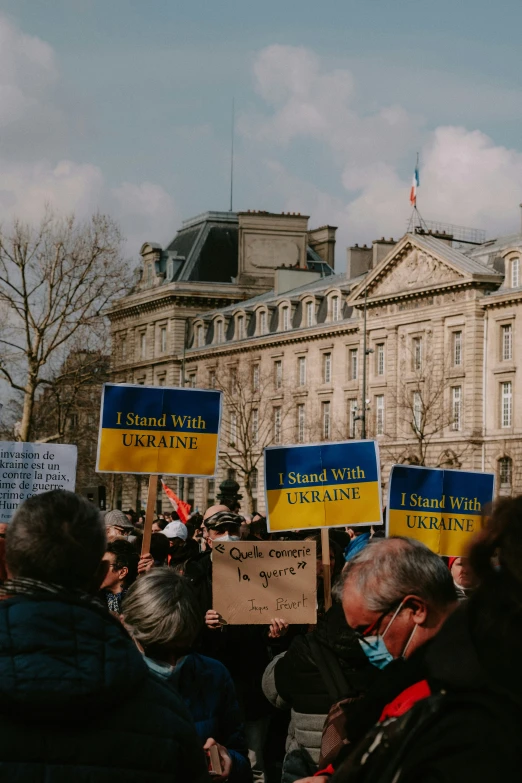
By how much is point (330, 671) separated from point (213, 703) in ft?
1.48

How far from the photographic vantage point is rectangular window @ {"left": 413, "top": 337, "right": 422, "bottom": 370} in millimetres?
60081

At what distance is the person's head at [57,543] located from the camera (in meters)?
3.11

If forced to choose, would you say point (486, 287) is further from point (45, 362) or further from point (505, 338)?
point (45, 362)

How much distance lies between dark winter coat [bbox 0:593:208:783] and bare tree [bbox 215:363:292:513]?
216 ft

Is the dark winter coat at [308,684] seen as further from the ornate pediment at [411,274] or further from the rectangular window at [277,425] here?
the rectangular window at [277,425]

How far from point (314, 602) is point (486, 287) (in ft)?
169

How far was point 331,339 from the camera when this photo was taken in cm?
6762

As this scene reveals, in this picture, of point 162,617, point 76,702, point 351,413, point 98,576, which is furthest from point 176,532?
point 351,413

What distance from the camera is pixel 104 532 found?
3275mm

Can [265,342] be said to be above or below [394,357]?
above

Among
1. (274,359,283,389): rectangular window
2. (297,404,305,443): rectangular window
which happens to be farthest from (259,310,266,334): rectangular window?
(297,404,305,443): rectangular window

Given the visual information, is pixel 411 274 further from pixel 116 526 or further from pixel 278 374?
pixel 116 526

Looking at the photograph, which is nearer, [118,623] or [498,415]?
[118,623]

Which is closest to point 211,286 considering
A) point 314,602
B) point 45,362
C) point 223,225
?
point 223,225
